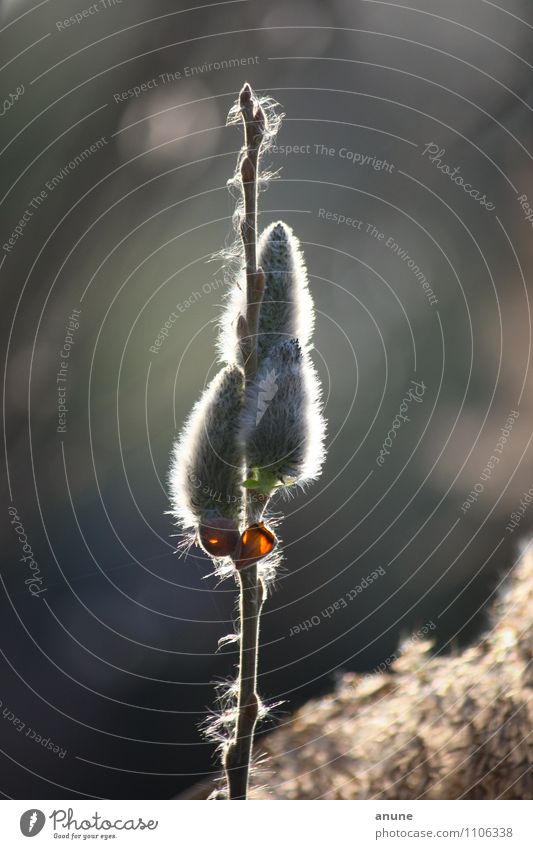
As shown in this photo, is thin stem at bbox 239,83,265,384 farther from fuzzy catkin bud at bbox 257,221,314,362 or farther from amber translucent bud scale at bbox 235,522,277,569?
amber translucent bud scale at bbox 235,522,277,569

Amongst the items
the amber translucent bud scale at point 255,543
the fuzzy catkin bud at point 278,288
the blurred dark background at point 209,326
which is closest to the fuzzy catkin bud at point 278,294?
the fuzzy catkin bud at point 278,288

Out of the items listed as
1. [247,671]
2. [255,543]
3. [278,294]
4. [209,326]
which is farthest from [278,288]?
[209,326]

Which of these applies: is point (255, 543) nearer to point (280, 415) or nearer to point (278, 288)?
point (280, 415)

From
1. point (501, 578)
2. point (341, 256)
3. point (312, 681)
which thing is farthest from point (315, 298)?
point (312, 681)

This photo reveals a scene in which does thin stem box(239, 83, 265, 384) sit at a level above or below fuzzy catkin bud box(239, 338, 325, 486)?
above

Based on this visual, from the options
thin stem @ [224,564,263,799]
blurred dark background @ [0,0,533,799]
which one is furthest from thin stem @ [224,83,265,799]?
blurred dark background @ [0,0,533,799]
